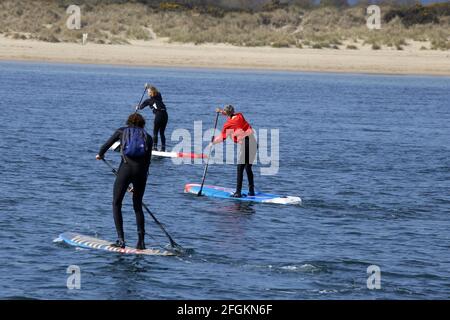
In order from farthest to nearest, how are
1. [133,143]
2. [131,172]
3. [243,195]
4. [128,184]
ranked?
1. [243,195]
2. [128,184]
3. [131,172]
4. [133,143]

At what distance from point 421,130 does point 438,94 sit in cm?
1404

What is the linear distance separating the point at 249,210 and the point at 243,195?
3.29ft

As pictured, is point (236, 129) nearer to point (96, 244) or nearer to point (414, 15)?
point (96, 244)

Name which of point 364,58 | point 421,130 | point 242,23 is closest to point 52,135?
point 421,130

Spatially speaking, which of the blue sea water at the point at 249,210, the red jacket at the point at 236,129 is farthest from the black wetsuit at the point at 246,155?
the blue sea water at the point at 249,210

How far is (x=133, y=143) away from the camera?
1495 centimetres

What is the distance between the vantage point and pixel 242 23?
2768 inches

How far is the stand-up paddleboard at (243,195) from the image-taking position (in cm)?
1994

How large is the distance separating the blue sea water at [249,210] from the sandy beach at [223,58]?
1455 centimetres

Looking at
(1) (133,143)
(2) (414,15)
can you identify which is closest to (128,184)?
(1) (133,143)

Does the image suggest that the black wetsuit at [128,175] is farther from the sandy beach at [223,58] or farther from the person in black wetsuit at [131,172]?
the sandy beach at [223,58]

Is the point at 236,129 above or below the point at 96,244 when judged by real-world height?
above

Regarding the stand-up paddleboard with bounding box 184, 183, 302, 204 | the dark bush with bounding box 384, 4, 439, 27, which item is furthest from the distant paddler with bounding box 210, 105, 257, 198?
the dark bush with bounding box 384, 4, 439, 27

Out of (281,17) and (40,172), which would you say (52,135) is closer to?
(40,172)
